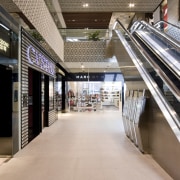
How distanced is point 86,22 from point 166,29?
7.97 m

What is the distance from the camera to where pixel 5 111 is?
551 cm

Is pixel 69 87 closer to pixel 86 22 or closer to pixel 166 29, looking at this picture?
pixel 86 22

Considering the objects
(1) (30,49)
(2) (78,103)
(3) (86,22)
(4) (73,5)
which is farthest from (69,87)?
(1) (30,49)

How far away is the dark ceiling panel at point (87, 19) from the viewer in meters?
14.7

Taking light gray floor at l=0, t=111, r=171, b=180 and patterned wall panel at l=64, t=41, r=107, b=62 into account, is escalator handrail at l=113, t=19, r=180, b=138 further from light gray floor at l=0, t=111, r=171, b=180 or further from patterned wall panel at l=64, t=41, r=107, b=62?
patterned wall panel at l=64, t=41, r=107, b=62

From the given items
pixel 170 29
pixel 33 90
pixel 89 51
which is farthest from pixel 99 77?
pixel 33 90

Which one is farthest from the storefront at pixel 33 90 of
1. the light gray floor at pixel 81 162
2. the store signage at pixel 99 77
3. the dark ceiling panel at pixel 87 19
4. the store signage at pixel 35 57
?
the store signage at pixel 99 77

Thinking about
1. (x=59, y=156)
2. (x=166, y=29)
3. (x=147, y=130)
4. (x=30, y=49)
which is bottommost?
(x=59, y=156)

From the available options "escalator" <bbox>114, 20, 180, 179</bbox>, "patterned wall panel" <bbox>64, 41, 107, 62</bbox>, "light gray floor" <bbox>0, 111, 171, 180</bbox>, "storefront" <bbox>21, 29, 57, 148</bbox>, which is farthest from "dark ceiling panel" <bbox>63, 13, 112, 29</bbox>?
"light gray floor" <bbox>0, 111, 171, 180</bbox>

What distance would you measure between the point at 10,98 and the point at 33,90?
9.52 feet

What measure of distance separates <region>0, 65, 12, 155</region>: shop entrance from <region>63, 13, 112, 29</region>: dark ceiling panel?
32.4 feet

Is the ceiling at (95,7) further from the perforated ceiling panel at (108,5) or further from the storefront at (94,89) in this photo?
the storefront at (94,89)

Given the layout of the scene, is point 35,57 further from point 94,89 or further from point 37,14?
point 94,89

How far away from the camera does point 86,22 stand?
53.8 feet
